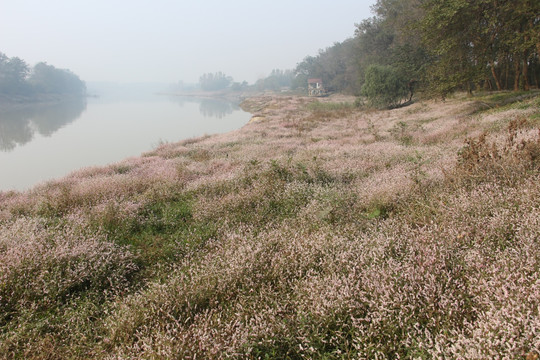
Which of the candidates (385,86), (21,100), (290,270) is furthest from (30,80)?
(290,270)

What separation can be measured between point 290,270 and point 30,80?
440ft

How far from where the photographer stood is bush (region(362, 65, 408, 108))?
33.6 metres

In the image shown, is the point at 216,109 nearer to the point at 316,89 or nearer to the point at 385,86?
the point at 316,89

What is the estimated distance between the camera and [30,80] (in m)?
102

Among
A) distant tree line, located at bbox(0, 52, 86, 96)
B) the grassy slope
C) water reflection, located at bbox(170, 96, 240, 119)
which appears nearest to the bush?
water reflection, located at bbox(170, 96, 240, 119)

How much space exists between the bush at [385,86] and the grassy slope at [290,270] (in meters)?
29.2

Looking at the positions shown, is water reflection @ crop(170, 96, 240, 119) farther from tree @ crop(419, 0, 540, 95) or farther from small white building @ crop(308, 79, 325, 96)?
tree @ crop(419, 0, 540, 95)

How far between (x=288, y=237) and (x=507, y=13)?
22.2 metres

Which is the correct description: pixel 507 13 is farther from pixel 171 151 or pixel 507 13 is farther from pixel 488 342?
pixel 488 342

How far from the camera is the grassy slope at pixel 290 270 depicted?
9.11 ft

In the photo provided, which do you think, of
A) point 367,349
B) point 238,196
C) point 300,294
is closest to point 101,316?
point 300,294

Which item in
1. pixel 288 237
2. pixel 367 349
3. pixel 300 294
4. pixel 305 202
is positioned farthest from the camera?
pixel 305 202

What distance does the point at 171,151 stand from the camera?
52.6 feet

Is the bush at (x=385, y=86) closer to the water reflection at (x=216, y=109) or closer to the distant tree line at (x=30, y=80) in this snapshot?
the water reflection at (x=216, y=109)
